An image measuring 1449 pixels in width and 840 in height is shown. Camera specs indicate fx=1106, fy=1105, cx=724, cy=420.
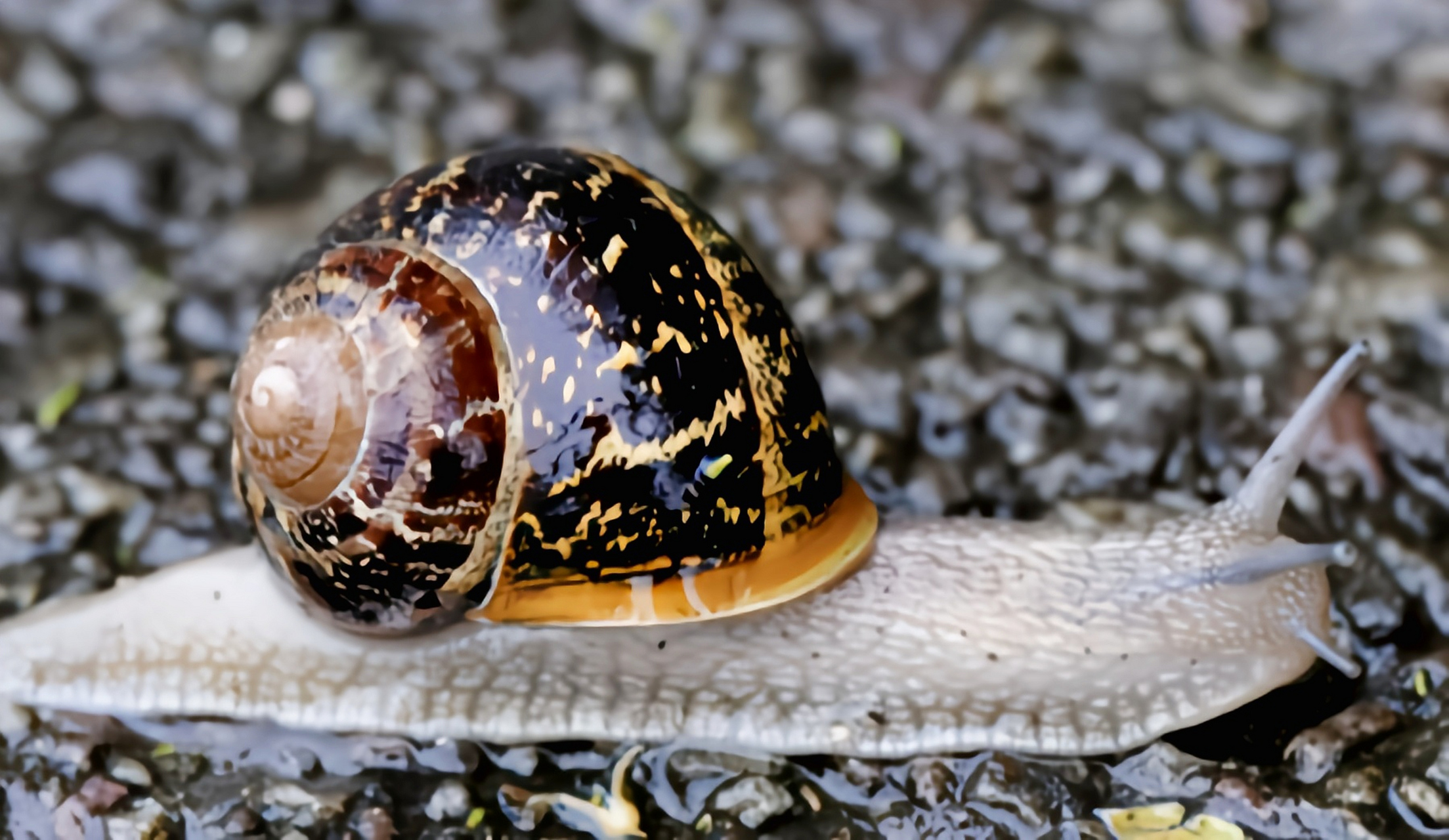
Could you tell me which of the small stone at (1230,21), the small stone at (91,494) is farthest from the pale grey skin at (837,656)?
the small stone at (1230,21)

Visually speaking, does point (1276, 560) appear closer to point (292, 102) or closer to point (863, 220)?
point (863, 220)

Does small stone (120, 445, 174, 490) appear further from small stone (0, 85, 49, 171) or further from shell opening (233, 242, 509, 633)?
small stone (0, 85, 49, 171)

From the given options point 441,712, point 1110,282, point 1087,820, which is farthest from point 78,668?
point 1110,282

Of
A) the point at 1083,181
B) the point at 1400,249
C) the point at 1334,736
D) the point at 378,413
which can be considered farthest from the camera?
the point at 1083,181

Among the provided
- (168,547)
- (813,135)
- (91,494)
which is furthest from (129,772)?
(813,135)

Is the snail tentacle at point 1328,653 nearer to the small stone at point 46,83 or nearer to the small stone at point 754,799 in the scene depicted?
the small stone at point 754,799

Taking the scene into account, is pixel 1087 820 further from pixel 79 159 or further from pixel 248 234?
pixel 79 159
